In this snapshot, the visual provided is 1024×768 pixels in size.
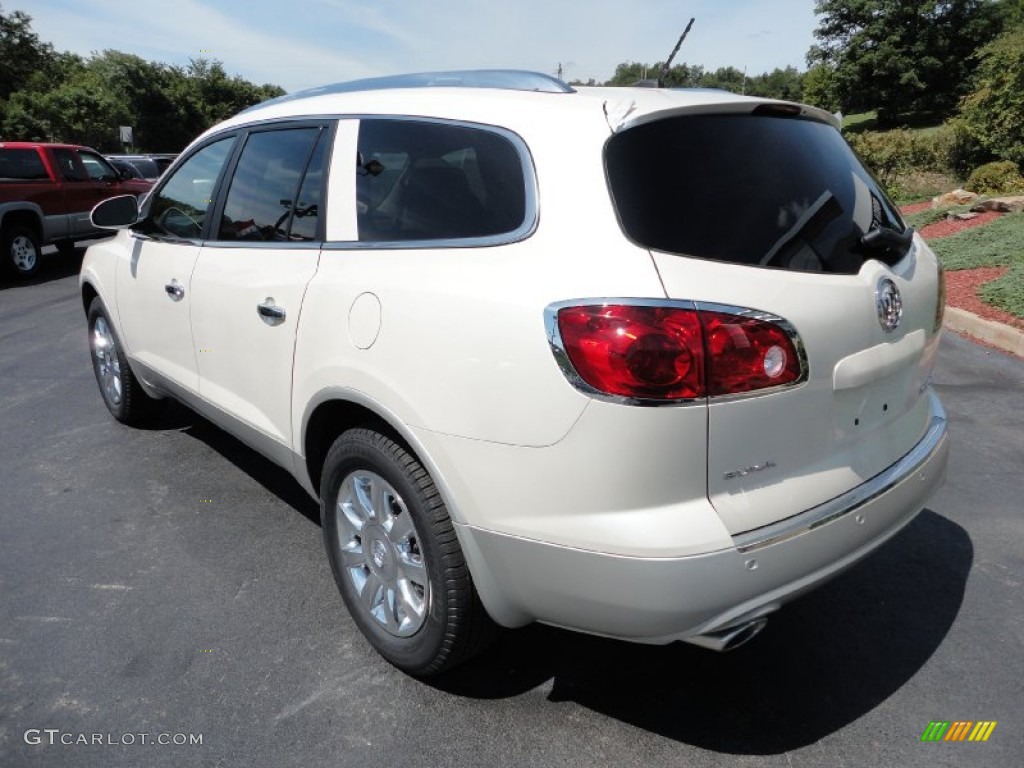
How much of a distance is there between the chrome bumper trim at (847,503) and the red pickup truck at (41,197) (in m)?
12.1

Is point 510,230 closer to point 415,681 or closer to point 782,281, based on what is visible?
point 782,281

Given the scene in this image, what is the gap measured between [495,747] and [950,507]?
2.61m

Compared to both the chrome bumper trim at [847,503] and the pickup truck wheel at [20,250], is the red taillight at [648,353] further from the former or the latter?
the pickup truck wheel at [20,250]

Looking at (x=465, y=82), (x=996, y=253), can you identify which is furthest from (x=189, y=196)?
(x=996, y=253)

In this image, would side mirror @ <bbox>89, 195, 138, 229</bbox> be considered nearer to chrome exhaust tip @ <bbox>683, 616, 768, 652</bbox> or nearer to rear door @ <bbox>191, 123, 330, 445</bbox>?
rear door @ <bbox>191, 123, 330, 445</bbox>

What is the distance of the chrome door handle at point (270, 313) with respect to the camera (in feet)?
9.09

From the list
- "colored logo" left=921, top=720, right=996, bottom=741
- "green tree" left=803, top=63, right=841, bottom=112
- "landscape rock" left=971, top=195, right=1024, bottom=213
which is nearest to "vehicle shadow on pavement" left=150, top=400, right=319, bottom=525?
"colored logo" left=921, top=720, right=996, bottom=741

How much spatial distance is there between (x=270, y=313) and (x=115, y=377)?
2530mm

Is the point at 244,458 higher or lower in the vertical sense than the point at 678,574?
lower

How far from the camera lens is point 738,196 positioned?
2092mm

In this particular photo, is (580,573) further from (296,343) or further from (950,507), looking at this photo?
(950,507)

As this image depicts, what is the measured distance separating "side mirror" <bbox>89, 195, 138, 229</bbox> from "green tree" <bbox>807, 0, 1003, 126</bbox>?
55.9 m

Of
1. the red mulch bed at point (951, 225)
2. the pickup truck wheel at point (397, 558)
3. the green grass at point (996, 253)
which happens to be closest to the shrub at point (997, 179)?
the red mulch bed at point (951, 225)

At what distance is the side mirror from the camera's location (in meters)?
4.13
